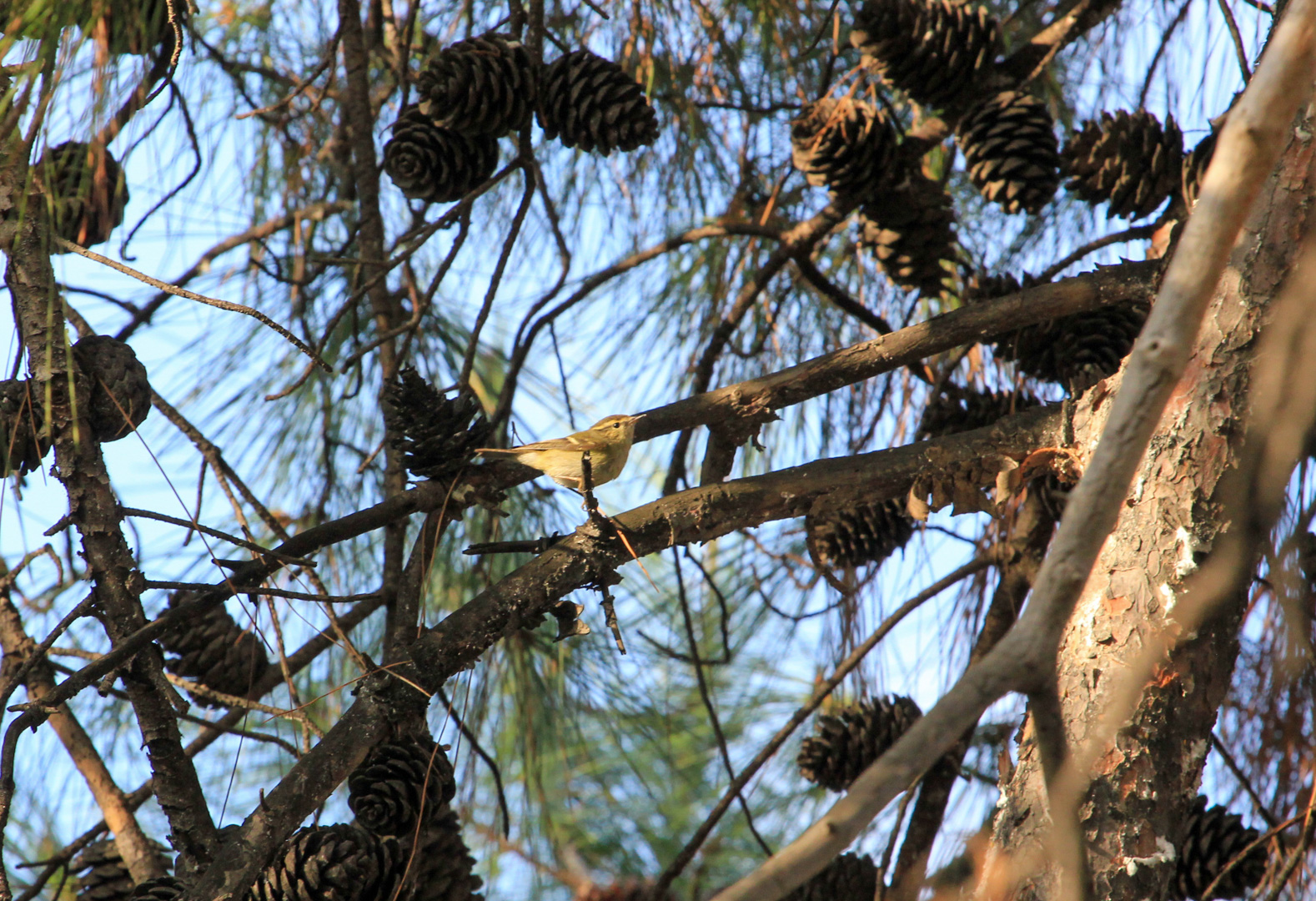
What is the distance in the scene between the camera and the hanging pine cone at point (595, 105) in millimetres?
1552

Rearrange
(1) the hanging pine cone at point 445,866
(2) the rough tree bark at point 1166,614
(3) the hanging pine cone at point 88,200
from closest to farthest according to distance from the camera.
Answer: (2) the rough tree bark at point 1166,614, (1) the hanging pine cone at point 445,866, (3) the hanging pine cone at point 88,200

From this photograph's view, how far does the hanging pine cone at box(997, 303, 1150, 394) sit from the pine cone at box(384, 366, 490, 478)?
0.88 m

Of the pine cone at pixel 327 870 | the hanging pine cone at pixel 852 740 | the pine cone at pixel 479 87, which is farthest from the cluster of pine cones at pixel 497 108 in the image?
the hanging pine cone at pixel 852 740

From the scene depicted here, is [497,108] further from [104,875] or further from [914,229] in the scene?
[104,875]

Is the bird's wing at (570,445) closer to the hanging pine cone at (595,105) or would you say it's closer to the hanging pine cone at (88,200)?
the hanging pine cone at (595,105)

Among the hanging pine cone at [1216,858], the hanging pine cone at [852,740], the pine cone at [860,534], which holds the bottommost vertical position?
the hanging pine cone at [1216,858]

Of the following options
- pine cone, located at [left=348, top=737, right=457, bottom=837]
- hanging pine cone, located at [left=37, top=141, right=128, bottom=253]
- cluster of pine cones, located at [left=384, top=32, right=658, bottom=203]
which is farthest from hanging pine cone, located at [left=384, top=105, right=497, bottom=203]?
pine cone, located at [left=348, top=737, right=457, bottom=837]

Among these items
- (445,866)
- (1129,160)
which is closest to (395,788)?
(445,866)

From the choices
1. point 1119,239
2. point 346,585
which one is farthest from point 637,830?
point 1119,239

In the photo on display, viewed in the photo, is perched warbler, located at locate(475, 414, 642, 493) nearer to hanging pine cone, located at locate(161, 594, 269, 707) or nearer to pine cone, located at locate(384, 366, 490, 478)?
pine cone, located at locate(384, 366, 490, 478)

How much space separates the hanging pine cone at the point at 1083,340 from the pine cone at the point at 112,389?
1.24 meters

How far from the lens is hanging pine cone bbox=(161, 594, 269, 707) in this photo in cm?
158

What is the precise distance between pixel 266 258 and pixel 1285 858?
7.08ft

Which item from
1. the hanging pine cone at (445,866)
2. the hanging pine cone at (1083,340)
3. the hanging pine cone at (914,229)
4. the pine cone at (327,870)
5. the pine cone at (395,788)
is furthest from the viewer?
the hanging pine cone at (914,229)
